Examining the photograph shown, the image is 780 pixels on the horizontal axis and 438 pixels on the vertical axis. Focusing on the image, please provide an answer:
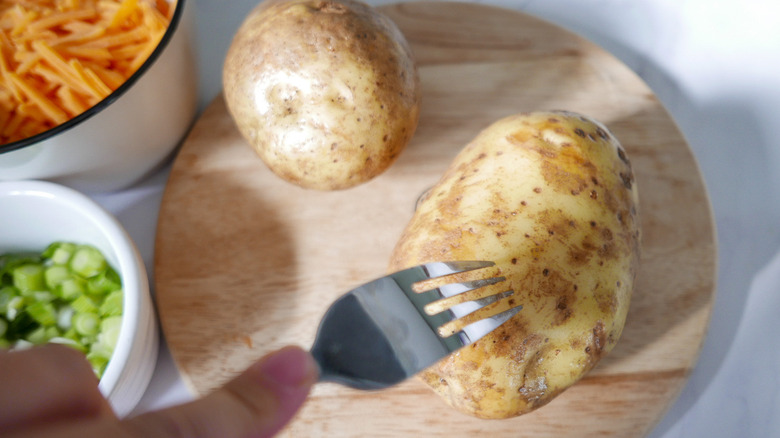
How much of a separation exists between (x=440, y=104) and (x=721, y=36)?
72cm

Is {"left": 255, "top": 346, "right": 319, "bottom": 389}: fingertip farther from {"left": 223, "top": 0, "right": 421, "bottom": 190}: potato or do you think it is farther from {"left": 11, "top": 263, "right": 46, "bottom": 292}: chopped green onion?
{"left": 11, "top": 263, "right": 46, "bottom": 292}: chopped green onion

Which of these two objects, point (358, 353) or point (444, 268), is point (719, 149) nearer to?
point (444, 268)

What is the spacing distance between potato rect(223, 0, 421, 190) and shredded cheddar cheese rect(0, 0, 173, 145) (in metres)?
0.16

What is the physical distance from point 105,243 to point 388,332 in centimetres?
48

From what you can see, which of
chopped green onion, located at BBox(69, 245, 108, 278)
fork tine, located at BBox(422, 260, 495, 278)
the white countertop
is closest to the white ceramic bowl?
chopped green onion, located at BBox(69, 245, 108, 278)

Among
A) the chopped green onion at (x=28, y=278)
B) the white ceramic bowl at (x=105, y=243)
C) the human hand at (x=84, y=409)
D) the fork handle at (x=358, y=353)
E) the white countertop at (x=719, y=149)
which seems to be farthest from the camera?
the white countertop at (x=719, y=149)

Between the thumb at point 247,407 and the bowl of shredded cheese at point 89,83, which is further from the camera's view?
the bowl of shredded cheese at point 89,83

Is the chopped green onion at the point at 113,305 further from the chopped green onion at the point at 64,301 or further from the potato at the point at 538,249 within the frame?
the potato at the point at 538,249

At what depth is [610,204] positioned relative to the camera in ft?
2.59

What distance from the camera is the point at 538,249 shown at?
742mm

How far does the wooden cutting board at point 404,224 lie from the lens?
86 centimetres

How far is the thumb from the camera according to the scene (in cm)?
44

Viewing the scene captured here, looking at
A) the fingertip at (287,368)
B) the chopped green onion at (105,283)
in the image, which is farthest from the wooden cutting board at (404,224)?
the fingertip at (287,368)

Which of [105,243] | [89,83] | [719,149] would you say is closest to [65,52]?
[89,83]
